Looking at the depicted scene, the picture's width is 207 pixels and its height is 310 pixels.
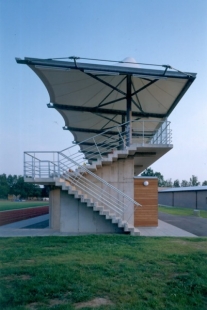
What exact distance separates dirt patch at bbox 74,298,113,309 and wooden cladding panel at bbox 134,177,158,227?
33.2 feet

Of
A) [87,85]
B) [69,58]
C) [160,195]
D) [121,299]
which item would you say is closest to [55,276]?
[121,299]

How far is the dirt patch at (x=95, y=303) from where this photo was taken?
4671mm

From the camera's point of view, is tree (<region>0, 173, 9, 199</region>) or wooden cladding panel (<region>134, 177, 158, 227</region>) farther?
tree (<region>0, 173, 9, 199</region>)

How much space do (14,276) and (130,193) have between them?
28.7 ft

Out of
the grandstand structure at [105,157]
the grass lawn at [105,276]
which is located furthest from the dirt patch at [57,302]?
the grandstand structure at [105,157]

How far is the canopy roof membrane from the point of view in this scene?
12.3m

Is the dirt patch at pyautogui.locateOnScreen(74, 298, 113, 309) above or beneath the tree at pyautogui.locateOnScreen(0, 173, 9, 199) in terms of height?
above

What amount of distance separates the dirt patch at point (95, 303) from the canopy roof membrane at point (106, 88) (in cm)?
914

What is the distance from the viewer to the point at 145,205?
15.0 m

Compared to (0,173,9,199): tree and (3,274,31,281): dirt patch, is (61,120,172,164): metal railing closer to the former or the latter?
(3,274,31,281): dirt patch

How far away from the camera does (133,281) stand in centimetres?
570

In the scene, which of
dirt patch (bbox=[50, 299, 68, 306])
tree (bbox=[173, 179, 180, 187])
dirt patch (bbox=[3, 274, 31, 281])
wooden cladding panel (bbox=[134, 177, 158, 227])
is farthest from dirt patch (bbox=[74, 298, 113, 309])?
tree (bbox=[173, 179, 180, 187])

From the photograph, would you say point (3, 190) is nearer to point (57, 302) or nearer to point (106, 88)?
point (106, 88)

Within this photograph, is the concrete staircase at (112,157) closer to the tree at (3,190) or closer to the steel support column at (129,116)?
the steel support column at (129,116)
